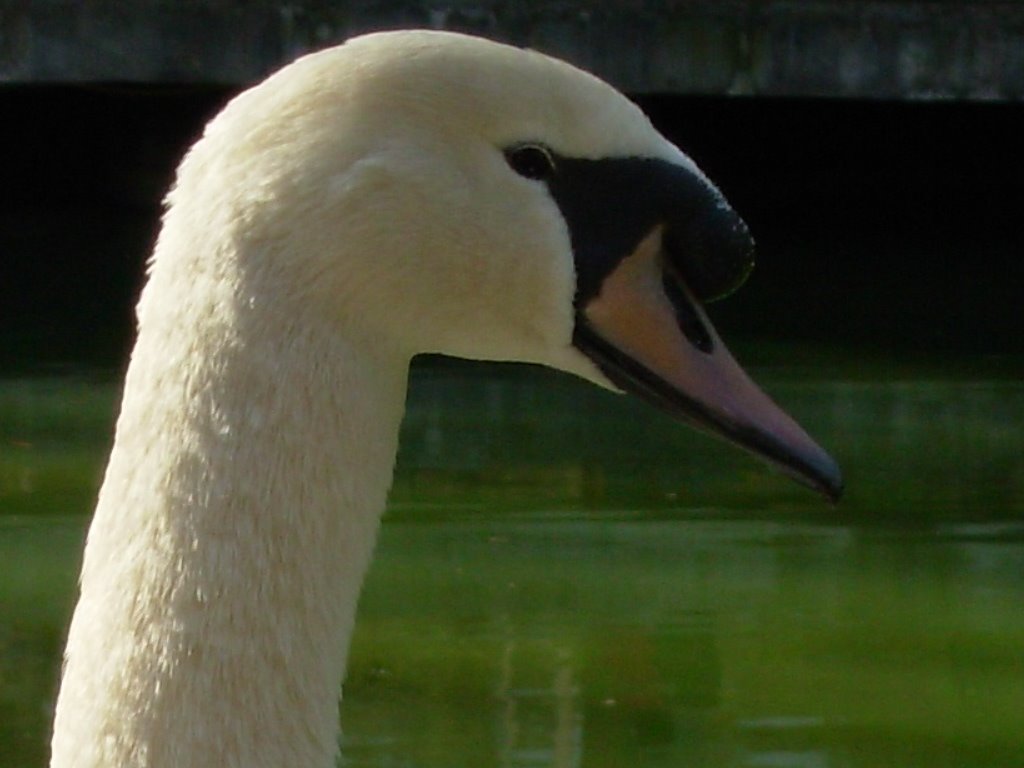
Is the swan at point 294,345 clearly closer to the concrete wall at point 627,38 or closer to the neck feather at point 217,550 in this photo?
the neck feather at point 217,550

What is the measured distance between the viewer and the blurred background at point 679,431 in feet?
15.8

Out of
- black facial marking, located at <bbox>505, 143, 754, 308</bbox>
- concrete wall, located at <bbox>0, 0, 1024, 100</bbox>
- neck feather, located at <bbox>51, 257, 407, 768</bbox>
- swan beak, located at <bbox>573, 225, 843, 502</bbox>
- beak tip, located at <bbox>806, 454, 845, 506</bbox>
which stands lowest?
neck feather, located at <bbox>51, 257, 407, 768</bbox>

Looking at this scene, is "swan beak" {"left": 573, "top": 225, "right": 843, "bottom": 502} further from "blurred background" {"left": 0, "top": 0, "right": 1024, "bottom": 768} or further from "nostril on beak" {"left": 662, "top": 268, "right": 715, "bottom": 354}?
"blurred background" {"left": 0, "top": 0, "right": 1024, "bottom": 768}

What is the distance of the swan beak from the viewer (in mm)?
1875

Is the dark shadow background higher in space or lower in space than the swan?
higher

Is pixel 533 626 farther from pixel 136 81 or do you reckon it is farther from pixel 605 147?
pixel 136 81

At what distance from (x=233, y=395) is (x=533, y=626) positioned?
145 inches

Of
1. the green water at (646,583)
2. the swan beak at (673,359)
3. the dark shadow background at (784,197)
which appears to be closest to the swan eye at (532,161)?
the swan beak at (673,359)

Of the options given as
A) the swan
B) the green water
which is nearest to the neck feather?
the swan

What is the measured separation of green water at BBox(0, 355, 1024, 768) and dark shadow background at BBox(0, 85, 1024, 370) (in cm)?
172

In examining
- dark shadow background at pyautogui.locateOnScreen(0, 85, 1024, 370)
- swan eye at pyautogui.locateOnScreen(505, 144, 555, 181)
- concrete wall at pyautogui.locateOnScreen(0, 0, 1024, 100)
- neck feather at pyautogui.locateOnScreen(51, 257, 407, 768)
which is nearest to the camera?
neck feather at pyautogui.locateOnScreen(51, 257, 407, 768)

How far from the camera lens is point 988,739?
15.2 feet

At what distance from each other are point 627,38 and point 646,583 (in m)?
4.25

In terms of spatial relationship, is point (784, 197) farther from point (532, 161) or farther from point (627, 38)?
point (532, 161)
